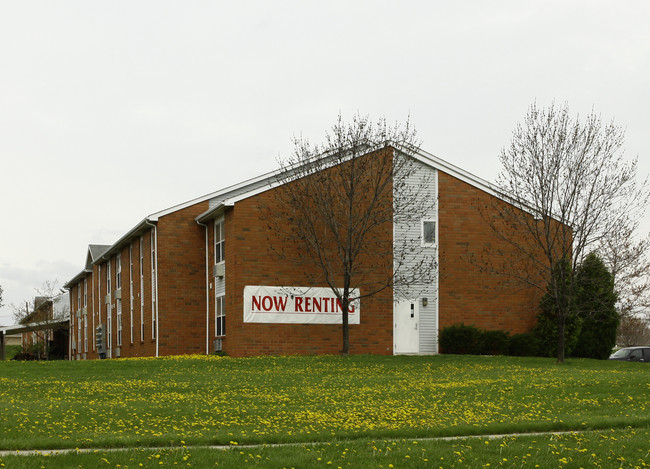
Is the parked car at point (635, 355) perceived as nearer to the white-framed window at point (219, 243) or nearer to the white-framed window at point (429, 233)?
the white-framed window at point (429, 233)

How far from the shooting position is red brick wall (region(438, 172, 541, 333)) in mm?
34906

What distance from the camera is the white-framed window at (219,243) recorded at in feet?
114

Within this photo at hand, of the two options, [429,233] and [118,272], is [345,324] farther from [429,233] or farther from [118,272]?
[118,272]

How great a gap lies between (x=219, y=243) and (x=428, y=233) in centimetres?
806

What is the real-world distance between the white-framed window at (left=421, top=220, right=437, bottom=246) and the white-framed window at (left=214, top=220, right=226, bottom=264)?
7.62 metres

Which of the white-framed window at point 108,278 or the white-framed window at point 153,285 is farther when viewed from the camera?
the white-framed window at point 108,278

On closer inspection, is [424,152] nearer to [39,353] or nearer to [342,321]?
[342,321]

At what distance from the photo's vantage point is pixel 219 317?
35.2 metres

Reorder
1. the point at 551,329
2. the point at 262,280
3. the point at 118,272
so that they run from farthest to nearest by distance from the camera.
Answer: the point at 118,272 → the point at 551,329 → the point at 262,280

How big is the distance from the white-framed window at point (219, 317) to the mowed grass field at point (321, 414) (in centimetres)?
624

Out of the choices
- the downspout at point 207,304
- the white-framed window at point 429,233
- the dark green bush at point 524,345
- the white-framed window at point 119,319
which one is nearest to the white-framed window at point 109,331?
the white-framed window at point 119,319

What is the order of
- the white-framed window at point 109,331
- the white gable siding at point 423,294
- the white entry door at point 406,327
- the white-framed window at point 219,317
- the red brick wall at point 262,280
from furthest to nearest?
the white-framed window at point 109,331, the white-framed window at point 219,317, the white gable siding at point 423,294, the white entry door at point 406,327, the red brick wall at point 262,280

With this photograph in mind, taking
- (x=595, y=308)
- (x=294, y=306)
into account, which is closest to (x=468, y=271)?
(x=595, y=308)

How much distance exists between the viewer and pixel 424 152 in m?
34.9
